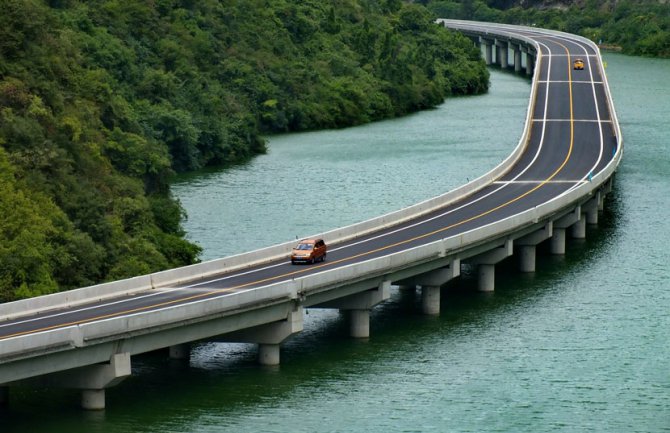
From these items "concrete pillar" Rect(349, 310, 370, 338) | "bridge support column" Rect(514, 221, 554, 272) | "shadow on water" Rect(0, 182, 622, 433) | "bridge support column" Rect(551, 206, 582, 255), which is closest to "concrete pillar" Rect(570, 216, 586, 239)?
"bridge support column" Rect(551, 206, 582, 255)

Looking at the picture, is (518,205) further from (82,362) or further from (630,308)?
(82,362)

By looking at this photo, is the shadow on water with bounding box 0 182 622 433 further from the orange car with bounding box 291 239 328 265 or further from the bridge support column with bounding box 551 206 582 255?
the bridge support column with bounding box 551 206 582 255

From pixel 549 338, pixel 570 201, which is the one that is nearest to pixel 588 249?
pixel 570 201

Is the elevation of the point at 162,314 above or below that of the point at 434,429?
above

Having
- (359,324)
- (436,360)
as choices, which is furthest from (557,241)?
(436,360)

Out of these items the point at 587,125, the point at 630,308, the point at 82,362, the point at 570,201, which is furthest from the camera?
the point at 587,125

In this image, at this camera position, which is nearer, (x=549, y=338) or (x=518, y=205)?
(x=549, y=338)
